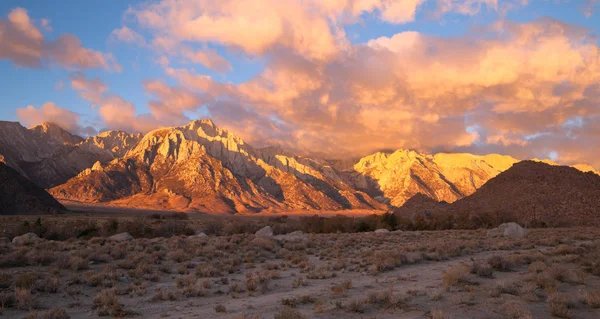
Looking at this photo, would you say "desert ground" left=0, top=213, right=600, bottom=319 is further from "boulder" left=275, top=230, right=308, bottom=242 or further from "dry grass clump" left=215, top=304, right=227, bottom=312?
"boulder" left=275, top=230, right=308, bottom=242

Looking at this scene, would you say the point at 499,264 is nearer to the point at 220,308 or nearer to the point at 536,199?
the point at 220,308

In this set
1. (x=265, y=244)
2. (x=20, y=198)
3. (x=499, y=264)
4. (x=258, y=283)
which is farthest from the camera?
(x=20, y=198)

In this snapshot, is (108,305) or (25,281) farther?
(25,281)

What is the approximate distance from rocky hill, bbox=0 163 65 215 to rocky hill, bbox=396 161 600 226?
105892 millimetres

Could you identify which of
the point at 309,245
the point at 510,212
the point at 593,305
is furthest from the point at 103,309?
the point at 510,212

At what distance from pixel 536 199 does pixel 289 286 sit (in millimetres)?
72773

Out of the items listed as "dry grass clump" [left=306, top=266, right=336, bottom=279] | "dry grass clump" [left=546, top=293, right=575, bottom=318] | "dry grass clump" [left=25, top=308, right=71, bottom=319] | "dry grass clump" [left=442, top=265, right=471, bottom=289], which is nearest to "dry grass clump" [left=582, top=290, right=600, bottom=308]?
"dry grass clump" [left=546, top=293, right=575, bottom=318]

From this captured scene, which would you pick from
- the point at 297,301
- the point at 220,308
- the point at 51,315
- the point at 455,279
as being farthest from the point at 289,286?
the point at 51,315

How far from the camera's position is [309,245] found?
34.1m

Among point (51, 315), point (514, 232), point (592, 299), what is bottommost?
point (51, 315)

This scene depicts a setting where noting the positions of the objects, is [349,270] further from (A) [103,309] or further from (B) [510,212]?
(B) [510,212]

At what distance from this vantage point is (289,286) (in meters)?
17.4

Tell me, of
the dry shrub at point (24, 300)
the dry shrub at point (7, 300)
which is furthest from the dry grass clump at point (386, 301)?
the dry shrub at point (7, 300)

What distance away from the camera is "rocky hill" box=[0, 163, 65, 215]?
4676 inches
